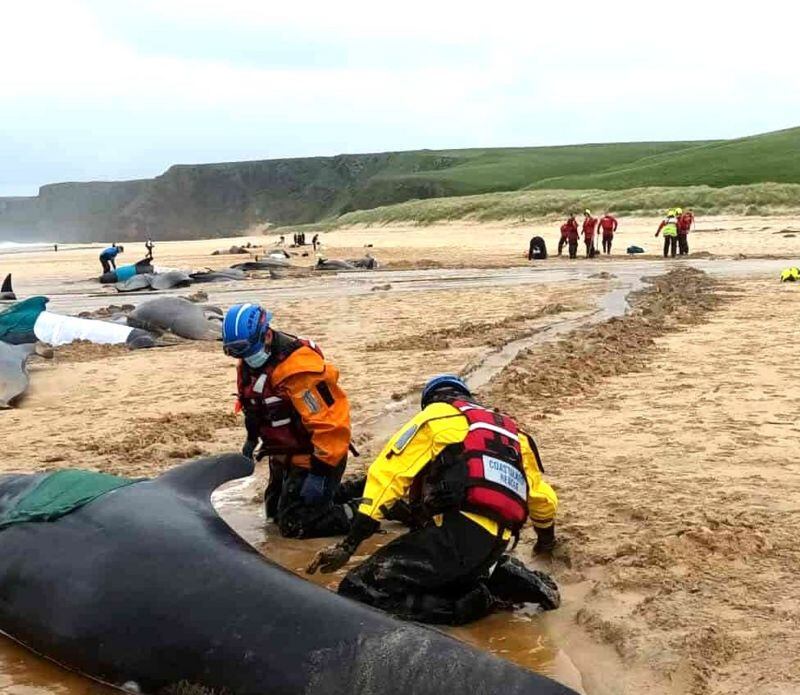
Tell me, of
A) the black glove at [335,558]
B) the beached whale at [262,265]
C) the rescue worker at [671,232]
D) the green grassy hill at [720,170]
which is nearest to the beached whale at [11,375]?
the black glove at [335,558]

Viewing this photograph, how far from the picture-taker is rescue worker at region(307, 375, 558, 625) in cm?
476

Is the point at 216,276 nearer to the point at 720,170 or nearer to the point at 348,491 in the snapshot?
the point at 348,491

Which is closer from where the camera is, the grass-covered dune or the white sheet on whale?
the white sheet on whale

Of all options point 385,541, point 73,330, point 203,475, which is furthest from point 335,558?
point 73,330

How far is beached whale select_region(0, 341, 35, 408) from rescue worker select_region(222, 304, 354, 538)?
16.9 ft

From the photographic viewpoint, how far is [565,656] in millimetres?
4629

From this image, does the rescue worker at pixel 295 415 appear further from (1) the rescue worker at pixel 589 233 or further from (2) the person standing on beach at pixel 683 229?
(1) the rescue worker at pixel 589 233

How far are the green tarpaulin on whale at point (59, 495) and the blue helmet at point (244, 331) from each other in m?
1.24

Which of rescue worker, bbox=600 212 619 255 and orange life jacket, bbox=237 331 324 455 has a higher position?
orange life jacket, bbox=237 331 324 455

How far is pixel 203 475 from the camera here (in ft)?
17.3

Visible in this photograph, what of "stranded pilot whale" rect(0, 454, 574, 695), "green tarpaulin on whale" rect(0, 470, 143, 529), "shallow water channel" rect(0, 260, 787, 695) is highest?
"green tarpaulin on whale" rect(0, 470, 143, 529)

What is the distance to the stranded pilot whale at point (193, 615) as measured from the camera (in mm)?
3604

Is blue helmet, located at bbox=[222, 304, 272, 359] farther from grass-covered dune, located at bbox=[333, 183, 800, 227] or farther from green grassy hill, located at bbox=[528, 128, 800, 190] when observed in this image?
green grassy hill, located at bbox=[528, 128, 800, 190]

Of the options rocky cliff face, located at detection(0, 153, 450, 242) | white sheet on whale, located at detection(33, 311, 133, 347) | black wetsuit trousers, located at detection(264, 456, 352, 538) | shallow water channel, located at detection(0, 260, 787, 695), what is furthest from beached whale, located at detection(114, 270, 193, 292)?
rocky cliff face, located at detection(0, 153, 450, 242)
